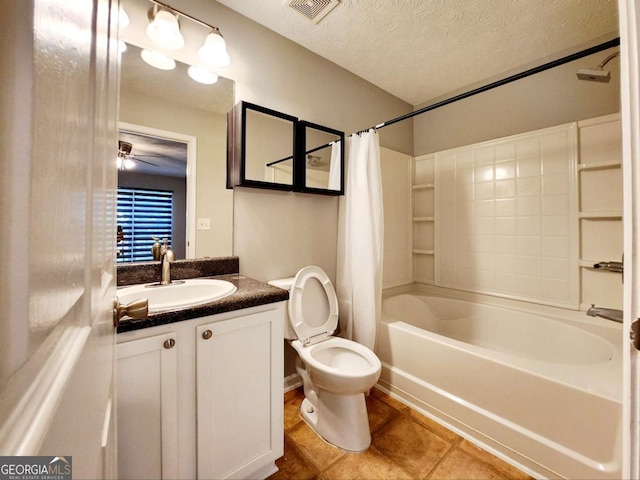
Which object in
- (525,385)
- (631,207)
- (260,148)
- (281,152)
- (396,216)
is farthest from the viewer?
(396,216)

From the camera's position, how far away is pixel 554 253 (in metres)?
1.92

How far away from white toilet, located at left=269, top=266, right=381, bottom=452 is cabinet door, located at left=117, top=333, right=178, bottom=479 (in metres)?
0.68

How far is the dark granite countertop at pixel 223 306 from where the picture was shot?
84 centimetres

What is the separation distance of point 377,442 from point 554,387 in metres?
0.90

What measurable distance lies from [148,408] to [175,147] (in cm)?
122

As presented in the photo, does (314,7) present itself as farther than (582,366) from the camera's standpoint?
Yes

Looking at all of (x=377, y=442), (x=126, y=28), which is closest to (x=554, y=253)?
(x=377, y=442)

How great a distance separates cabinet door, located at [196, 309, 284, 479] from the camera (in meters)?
1.00

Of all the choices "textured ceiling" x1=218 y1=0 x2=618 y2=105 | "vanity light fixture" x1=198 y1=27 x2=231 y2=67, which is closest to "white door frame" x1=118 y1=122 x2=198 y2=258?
"vanity light fixture" x1=198 y1=27 x2=231 y2=67

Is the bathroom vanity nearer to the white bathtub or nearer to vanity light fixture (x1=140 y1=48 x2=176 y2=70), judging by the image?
the white bathtub

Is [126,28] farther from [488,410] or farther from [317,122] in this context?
[488,410]

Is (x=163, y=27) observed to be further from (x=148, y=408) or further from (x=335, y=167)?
(x=148, y=408)

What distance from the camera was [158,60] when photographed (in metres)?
1.38

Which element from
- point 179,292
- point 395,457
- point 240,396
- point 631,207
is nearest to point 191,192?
point 179,292
